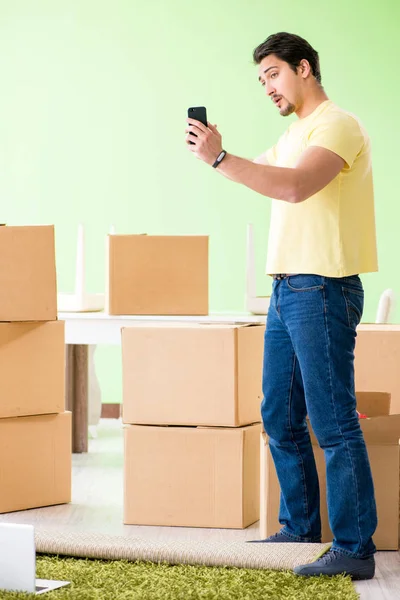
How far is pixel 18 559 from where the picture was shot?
79.6 inches

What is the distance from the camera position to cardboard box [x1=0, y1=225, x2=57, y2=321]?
9.56 ft

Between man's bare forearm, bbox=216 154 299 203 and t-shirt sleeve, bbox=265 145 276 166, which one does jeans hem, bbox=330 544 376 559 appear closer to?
man's bare forearm, bbox=216 154 299 203

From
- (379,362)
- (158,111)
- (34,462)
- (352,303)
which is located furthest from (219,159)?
(158,111)

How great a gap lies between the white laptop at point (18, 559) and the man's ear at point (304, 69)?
1160 mm

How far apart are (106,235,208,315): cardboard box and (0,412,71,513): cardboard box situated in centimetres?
48

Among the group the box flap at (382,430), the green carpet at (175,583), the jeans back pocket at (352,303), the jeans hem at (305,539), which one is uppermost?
the jeans back pocket at (352,303)

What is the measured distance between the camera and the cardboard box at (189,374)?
2.78 metres

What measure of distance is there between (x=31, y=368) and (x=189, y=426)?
0.54 meters

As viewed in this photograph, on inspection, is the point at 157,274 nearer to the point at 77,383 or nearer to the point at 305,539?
the point at 77,383

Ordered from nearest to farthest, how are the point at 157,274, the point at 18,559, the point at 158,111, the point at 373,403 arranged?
the point at 18,559, the point at 373,403, the point at 157,274, the point at 158,111

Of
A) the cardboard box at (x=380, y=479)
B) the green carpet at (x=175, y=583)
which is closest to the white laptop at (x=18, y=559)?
the green carpet at (x=175, y=583)

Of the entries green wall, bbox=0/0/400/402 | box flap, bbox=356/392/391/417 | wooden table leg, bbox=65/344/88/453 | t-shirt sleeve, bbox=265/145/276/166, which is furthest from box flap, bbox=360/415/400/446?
green wall, bbox=0/0/400/402

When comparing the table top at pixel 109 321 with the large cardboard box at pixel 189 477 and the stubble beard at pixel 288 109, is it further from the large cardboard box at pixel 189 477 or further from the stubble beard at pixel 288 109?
the stubble beard at pixel 288 109

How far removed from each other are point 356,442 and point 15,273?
1.25m
